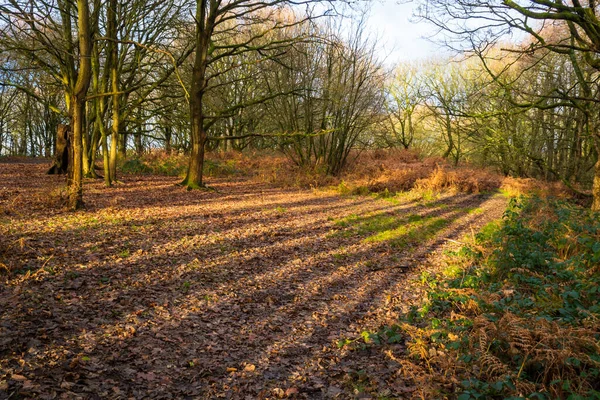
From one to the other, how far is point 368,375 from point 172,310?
240 centimetres

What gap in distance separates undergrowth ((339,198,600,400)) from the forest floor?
0.31 meters

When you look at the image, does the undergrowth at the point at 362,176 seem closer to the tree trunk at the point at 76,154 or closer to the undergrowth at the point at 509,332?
the tree trunk at the point at 76,154

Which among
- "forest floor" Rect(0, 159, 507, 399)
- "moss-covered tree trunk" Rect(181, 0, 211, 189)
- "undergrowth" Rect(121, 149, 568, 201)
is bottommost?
"forest floor" Rect(0, 159, 507, 399)

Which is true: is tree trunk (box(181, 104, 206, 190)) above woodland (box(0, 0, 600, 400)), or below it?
above

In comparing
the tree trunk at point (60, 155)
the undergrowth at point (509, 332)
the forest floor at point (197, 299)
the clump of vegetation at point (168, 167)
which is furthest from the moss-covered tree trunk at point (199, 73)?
the undergrowth at point (509, 332)

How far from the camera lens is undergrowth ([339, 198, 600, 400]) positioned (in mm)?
2910

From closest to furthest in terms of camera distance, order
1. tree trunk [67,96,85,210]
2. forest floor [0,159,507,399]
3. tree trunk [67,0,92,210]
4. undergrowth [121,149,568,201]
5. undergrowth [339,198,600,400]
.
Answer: undergrowth [339,198,600,400], forest floor [0,159,507,399], tree trunk [67,0,92,210], tree trunk [67,96,85,210], undergrowth [121,149,568,201]

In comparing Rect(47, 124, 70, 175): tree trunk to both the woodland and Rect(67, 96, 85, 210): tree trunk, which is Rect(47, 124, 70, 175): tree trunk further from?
Rect(67, 96, 85, 210): tree trunk

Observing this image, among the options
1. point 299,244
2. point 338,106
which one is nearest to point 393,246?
point 299,244

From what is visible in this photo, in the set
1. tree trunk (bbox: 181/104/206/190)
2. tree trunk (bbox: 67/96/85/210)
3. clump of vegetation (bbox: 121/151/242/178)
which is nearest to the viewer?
tree trunk (bbox: 67/96/85/210)

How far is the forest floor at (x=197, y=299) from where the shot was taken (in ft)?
10.6

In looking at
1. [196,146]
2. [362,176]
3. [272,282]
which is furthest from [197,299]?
[362,176]

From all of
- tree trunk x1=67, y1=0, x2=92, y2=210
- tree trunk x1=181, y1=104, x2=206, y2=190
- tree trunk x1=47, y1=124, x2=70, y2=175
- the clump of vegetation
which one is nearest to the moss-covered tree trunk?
tree trunk x1=181, y1=104, x2=206, y2=190

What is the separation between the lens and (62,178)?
1305cm
